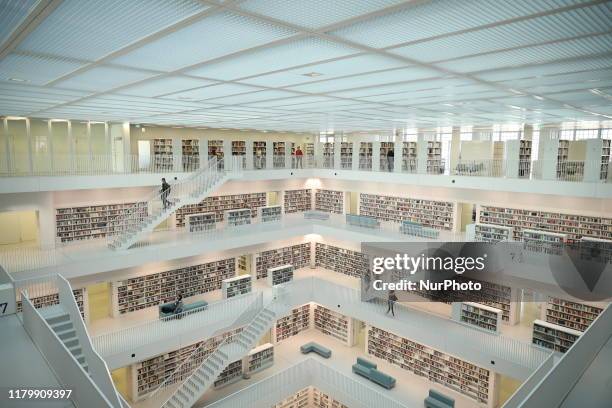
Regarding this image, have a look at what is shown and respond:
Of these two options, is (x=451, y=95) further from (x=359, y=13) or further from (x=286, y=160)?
(x=286, y=160)

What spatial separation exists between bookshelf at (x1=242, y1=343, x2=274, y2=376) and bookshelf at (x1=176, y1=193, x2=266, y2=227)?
5.46m

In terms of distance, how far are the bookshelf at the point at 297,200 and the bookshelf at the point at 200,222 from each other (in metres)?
5.09

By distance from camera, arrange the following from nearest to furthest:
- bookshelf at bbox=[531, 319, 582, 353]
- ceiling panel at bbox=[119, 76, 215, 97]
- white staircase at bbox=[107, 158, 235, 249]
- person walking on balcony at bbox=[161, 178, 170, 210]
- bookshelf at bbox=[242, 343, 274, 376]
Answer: ceiling panel at bbox=[119, 76, 215, 97]
bookshelf at bbox=[531, 319, 582, 353]
white staircase at bbox=[107, 158, 235, 249]
person walking on balcony at bbox=[161, 178, 170, 210]
bookshelf at bbox=[242, 343, 274, 376]

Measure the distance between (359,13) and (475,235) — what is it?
1107 cm

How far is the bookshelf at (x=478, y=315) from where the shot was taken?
11727 mm

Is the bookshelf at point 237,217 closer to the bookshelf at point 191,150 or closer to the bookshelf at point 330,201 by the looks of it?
the bookshelf at point 191,150

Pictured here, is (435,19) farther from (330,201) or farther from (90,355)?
(330,201)

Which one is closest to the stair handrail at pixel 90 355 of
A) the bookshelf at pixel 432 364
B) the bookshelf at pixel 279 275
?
the bookshelf at pixel 279 275

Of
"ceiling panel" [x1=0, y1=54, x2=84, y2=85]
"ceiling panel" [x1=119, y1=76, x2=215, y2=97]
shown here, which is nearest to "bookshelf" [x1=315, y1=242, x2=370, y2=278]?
"ceiling panel" [x1=119, y1=76, x2=215, y2=97]

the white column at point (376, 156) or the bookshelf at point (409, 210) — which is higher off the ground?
the white column at point (376, 156)

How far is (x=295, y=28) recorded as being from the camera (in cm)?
315

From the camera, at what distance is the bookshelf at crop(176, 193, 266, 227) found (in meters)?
15.7

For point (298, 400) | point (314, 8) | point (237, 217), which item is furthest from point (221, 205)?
point (314, 8)

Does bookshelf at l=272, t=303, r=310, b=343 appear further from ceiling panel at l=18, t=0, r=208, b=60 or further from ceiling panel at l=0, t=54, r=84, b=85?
ceiling panel at l=18, t=0, r=208, b=60
